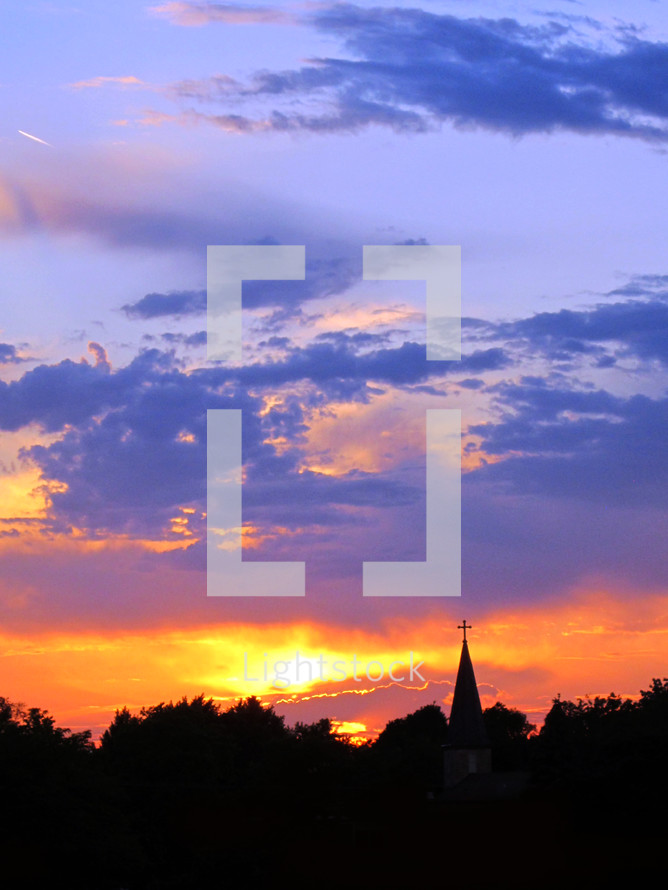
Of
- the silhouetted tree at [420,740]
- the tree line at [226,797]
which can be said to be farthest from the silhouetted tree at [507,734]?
the tree line at [226,797]

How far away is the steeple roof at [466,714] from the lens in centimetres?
8756

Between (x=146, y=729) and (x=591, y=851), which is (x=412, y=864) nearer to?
(x=591, y=851)

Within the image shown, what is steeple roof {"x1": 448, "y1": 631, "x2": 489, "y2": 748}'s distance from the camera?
87562mm

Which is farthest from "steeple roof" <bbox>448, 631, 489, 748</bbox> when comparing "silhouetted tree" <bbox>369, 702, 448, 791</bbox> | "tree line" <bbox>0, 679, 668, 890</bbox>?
"tree line" <bbox>0, 679, 668, 890</bbox>

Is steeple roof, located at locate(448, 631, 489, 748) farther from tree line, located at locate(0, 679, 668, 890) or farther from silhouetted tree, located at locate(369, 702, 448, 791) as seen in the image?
tree line, located at locate(0, 679, 668, 890)

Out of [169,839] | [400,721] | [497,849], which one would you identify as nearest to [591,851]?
[497,849]

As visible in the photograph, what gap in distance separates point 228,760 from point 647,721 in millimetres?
49977

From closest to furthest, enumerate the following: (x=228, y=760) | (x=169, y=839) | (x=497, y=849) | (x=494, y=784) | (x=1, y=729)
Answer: (x=497, y=849)
(x=1, y=729)
(x=169, y=839)
(x=494, y=784)
(x=228, y=760)

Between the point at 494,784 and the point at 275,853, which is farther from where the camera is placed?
the point at 494,784

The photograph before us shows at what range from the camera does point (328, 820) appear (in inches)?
1613

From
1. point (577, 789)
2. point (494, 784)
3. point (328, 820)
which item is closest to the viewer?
point (577, 789)

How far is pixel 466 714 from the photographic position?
88.1 meters

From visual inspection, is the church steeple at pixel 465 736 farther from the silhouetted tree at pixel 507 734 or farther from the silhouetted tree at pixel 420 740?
the silhouetted tree at pixel 507 734

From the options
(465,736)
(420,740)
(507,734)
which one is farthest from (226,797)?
(507,734)
